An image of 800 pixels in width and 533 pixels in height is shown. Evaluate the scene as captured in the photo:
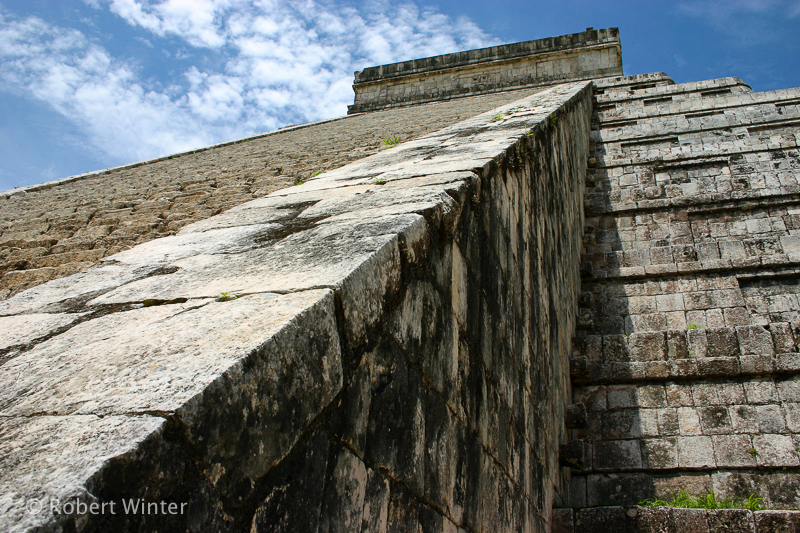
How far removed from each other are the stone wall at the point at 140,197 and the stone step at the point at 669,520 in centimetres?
312

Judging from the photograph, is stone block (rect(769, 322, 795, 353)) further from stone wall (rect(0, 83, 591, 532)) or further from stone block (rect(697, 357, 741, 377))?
stone wall (rect(0, 83, 591, 532))

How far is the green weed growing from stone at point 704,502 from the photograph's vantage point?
9.68 feet

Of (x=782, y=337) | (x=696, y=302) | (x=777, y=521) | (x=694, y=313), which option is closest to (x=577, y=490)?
(x=777, y=521)

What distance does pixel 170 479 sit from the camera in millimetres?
716

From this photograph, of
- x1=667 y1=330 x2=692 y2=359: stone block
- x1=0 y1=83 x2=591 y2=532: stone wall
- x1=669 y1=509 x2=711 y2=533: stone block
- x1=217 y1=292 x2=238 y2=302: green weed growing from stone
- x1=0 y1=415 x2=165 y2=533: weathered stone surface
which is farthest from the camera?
x1=667 y1=330 x2=692 y2=359: stone block

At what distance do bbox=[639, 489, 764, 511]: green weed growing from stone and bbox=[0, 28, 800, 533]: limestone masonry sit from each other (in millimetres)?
95

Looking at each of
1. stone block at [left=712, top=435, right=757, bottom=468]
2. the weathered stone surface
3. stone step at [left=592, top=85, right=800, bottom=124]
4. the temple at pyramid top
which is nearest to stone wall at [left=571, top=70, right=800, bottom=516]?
stone block at [left=712, top=435, right=757, bottom=468]

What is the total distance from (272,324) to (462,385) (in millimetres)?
927

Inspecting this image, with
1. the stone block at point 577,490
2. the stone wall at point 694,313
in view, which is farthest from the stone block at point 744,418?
the stone block at point 577,490

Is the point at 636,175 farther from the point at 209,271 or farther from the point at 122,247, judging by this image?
the point at 209,271

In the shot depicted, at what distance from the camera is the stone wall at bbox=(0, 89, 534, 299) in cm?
375

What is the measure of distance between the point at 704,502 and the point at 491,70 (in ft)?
47.2

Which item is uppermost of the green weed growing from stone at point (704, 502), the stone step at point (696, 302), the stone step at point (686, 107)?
the stone step at point (686, 107)

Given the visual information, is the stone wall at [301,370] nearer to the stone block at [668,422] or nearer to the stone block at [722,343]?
the stone block at [668,422]
